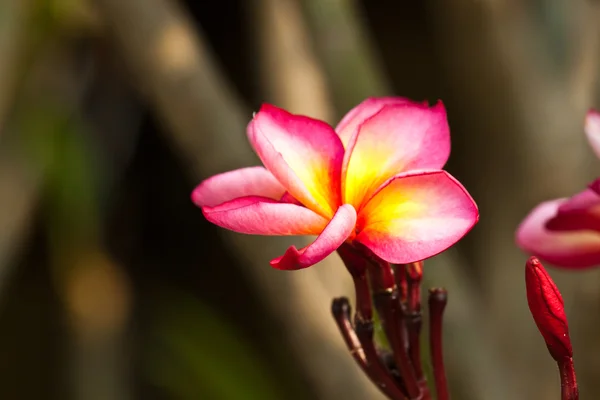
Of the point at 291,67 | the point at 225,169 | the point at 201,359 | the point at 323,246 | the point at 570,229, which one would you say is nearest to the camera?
the point at 323,246

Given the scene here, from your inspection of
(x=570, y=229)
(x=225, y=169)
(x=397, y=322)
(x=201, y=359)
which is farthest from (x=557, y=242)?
(x=201, y=359)

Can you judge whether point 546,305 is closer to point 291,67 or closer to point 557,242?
point 557,242

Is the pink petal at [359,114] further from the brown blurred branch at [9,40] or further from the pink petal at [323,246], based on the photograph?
the brown blurred branch at [9,40]

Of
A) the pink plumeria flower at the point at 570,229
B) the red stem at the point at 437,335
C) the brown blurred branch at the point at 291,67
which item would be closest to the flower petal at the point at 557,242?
the pink plumeria flower at the point at 570,229

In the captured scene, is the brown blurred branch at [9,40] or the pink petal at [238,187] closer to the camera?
the pink petal at [238,187]

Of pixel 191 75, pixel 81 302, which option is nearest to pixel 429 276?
pixel 191 75

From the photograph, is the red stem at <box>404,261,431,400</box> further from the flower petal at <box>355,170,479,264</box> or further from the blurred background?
the blurred background

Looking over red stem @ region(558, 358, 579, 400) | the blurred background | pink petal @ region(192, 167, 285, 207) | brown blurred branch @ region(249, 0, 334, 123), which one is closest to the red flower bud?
red stem @ region(558, 358, 579, 400)

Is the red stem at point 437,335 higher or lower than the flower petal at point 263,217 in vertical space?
lower
